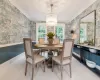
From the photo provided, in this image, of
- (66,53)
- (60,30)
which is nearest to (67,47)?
(66,53)

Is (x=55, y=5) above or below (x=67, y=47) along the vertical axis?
above

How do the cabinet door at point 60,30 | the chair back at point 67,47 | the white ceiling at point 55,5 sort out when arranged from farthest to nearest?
the cabinet door at point 60,30 → the white ceiling at point 55,5 → the chair back at point 67,47

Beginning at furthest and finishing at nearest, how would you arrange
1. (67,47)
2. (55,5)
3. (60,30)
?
(60,30), (55,5), (67,47)

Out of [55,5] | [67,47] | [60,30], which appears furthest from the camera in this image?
[60,30]

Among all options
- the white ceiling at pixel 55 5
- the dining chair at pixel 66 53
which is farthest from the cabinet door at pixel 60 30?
the dining chair at pixel 66 53

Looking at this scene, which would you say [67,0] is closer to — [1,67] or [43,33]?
[1,67]

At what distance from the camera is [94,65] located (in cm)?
273

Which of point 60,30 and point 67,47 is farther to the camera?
point 60,30

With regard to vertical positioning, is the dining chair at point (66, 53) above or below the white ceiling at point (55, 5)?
below

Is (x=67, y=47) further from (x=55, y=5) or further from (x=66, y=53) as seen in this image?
(x=55, y=5)

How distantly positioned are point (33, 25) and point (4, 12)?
4285mm

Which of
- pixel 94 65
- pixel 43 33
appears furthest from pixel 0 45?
pixel 43 33

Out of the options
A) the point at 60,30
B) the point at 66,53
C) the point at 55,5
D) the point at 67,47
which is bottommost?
the point at 66,53

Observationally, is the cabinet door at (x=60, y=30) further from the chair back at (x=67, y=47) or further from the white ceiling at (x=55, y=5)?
the chair back at (x=67, y=47)
